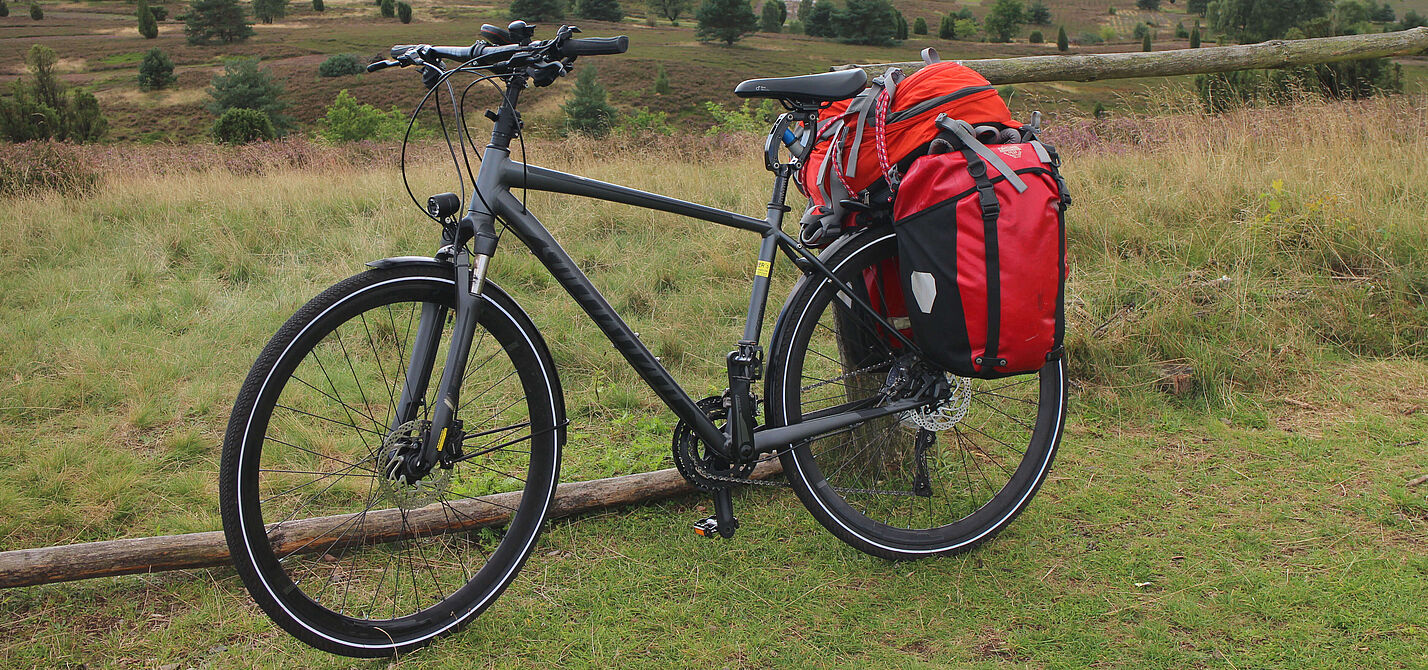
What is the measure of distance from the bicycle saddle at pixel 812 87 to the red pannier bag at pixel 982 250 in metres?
0.31

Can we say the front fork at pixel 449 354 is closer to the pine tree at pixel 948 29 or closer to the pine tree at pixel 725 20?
the pine tree at pixel 725 20

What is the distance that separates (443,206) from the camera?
220 cm

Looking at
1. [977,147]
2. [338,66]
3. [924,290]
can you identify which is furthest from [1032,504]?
[338,66]

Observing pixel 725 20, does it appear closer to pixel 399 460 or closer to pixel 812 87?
pixel 812 87

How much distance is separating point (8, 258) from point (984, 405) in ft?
22.6

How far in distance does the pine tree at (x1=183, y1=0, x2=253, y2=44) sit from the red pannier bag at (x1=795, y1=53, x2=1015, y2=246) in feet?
224

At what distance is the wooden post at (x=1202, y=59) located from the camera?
4.52 m

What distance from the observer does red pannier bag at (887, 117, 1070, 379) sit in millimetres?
2449

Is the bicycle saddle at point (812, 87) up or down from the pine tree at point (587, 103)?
down

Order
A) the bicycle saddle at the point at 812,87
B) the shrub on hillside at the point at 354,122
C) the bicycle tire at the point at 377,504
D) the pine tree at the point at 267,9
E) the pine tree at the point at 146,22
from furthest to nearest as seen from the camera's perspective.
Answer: the pine tree at the point at 267,9 → the pine tree at the point at 146,22 → the shrub on hillside at the point at 354,122 → the bicycle saddle at the point at 812,87 → the bicycle tire at the point at 377,504

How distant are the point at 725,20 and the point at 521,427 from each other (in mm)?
68259

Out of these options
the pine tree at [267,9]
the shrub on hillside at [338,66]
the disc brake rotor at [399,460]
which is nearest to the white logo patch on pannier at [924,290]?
the disc brake rotor at [399,460]

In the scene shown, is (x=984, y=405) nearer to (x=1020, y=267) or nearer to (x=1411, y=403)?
(x=1020, y=267)

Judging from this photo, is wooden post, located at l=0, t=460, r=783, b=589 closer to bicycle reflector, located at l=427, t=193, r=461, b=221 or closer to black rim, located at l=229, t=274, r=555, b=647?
black rim, located at l=229, t=274, r=555, b=647
